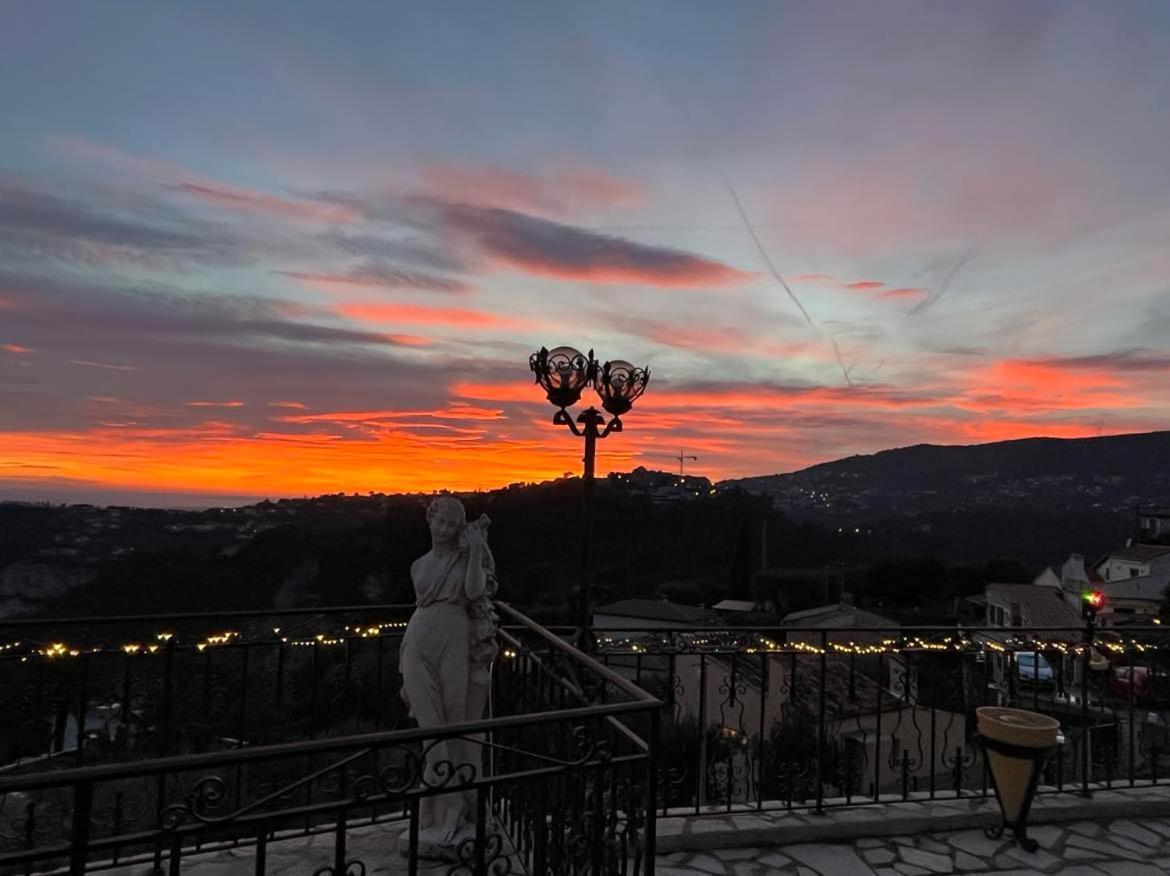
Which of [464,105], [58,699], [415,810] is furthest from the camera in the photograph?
[464,105]

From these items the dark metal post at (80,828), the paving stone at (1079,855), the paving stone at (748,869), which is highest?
the dark metal post at (80,828)

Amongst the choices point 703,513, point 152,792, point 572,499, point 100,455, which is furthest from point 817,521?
point 152,792

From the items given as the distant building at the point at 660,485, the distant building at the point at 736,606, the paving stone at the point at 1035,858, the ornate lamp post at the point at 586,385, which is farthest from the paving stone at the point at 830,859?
the distant building at the point at 736,606

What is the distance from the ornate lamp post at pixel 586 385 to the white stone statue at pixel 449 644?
191cm

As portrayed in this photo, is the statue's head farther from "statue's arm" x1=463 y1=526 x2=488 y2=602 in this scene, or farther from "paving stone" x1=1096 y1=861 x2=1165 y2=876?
"paving stone" x1=1096 y1=861 x2=1165 y2=876

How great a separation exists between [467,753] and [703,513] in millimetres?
46292

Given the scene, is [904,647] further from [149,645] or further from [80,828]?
[149,645]

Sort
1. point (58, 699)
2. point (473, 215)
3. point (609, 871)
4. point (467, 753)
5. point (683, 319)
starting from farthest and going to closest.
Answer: point (683, 319) < point (473, 215) < point (58, 699) < point (467, 753) < point (609, 871)

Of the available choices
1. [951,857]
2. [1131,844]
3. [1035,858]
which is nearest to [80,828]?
[951,857]

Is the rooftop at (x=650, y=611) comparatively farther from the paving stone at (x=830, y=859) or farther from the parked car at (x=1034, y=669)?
the paving stone at (x=830, y=859)

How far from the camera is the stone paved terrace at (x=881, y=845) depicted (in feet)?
11.7

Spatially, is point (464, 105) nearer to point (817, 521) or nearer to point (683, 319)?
point (683, 319)

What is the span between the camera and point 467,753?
3580 millimetres

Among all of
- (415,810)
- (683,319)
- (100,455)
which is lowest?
(415,810)
